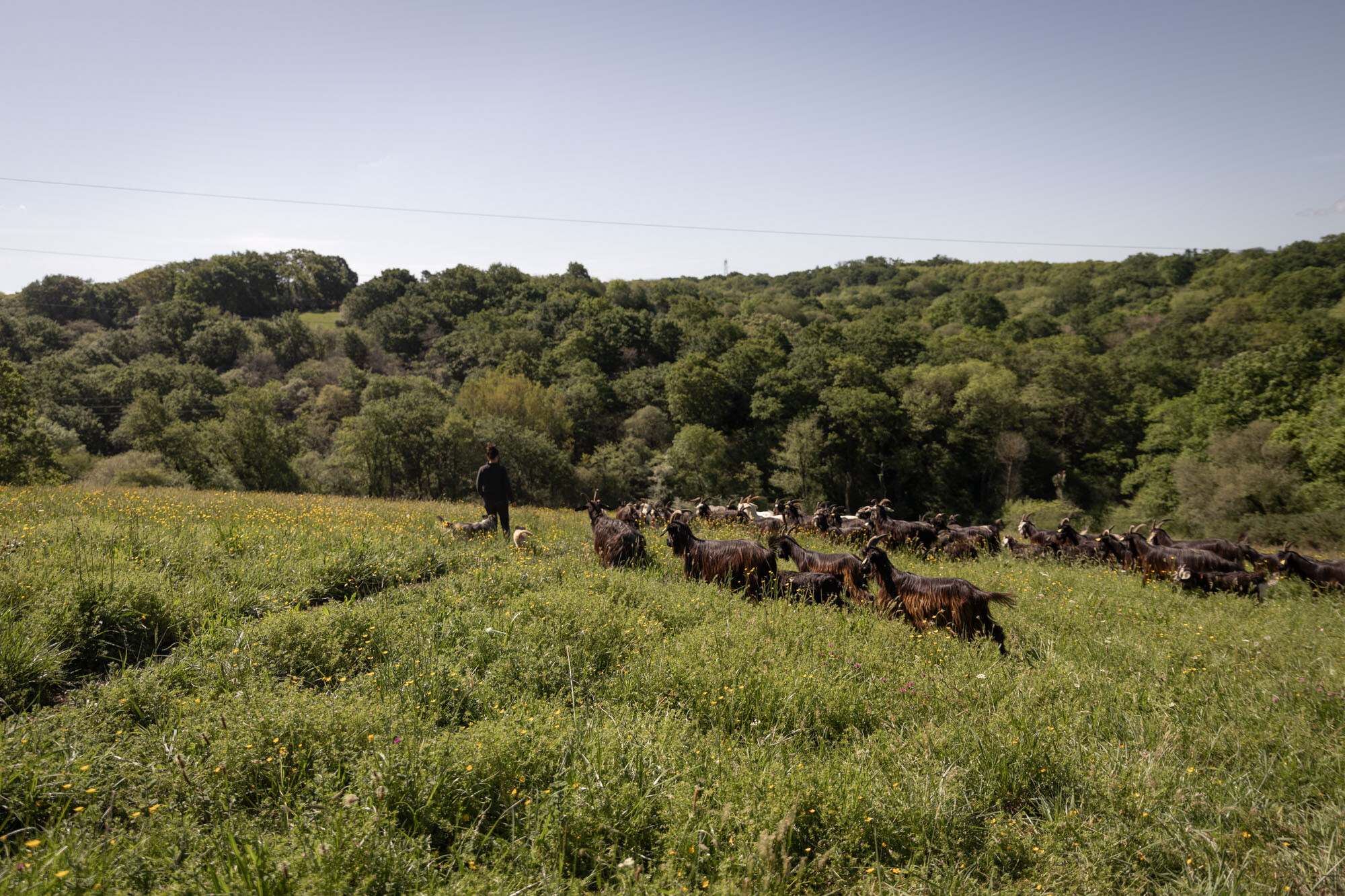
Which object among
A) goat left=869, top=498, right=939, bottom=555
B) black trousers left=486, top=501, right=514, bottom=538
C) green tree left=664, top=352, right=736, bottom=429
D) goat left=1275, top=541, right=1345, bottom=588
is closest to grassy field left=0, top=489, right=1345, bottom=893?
black trousers left=486, top=501, right=514, bottom=538

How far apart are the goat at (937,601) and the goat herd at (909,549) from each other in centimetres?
1

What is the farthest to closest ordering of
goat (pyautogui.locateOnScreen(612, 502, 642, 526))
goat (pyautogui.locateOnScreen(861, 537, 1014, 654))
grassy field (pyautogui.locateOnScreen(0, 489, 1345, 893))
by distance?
1. goat (pyautogui.locateOnScreen(612, 502, 642, 526))
2. goat (pyautogui.locateOnScreen(861, 537, 1014, 654))
3. grassy field (pyautogui.locateOnScreen(0, 489, 1345, 893))

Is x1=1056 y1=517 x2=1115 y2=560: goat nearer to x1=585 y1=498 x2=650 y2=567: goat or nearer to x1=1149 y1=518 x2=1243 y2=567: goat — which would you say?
x1=1149 y1=518 x2=1243 y2=567: goat

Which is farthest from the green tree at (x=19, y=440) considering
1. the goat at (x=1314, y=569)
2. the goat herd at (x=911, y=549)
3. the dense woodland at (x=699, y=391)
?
the goat at (x=1314, y=569)

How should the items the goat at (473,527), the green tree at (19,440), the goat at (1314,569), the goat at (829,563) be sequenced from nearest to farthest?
the goat at (829,563) < the goat at (1314,569) < the goat at (473,527) < the green tree at (19,440)

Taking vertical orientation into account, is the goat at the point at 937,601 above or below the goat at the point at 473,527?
above

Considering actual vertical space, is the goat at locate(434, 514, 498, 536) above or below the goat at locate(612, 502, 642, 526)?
above

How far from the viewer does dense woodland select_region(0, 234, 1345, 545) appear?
96.3 ft

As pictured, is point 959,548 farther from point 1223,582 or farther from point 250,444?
point 250,444

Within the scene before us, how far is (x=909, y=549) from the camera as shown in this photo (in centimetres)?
1247

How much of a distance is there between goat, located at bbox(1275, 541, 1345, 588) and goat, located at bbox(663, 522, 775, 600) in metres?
9.02

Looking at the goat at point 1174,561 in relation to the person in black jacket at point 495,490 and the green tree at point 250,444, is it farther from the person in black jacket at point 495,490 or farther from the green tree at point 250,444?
the green tree at point 250,444

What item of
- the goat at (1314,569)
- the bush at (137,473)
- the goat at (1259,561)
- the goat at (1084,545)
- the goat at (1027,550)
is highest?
the goat at (1314,569)

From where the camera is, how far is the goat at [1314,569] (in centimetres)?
931
